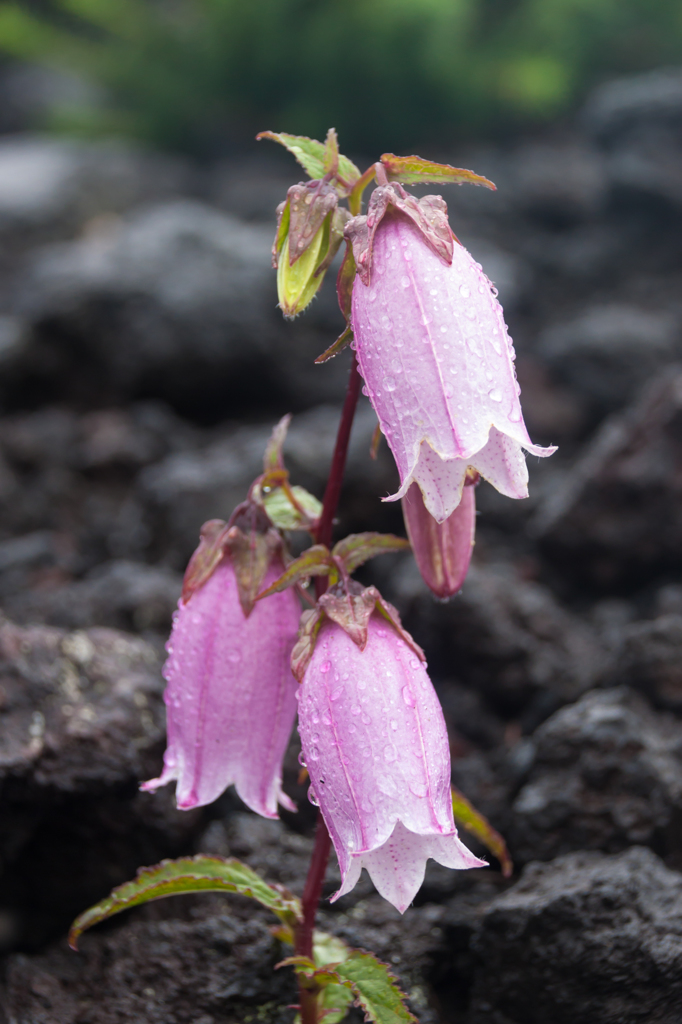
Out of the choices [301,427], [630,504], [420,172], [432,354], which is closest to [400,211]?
[420,172]

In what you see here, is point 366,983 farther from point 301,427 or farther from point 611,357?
point 611,357

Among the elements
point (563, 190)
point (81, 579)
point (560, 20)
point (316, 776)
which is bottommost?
point (316, 776)

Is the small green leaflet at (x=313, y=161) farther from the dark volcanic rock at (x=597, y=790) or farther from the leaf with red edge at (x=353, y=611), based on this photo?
the dark volcanic rock at (x=597, y=790)

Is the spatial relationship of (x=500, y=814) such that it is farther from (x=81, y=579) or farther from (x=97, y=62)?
(x=97, y=62)

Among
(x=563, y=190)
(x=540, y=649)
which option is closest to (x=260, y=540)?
(x=540, y=649)

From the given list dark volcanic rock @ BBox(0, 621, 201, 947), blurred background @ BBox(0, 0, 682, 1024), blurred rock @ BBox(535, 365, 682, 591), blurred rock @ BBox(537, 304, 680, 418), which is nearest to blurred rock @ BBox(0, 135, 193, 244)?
blurred background @ BBox(0, 0, 682, 1024)

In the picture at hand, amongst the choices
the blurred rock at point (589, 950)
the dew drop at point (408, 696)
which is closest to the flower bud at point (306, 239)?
the dew drop at point (408, 696)

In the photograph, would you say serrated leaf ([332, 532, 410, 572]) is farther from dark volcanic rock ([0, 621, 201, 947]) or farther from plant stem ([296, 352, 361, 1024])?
dark volcanic rock ([0, 621, 201, 947])

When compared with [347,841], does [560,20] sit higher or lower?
higher
